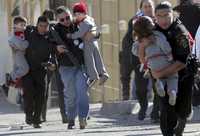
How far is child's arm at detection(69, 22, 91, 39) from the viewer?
1209cm

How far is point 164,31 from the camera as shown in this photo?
9453 millimetres

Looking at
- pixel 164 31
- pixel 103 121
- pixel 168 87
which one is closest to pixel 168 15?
pixel 164 31

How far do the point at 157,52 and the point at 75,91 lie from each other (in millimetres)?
3147

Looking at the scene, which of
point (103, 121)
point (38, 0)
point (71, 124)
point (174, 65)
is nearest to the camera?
point (174, 65)

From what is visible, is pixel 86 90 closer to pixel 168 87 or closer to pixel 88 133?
pixel 88 133

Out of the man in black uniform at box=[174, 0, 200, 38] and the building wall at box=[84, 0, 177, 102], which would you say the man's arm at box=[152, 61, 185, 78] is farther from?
the building wall at box=[84, 0, 177, 102]

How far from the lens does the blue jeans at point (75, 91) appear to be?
1213cm

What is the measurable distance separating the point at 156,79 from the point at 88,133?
2.37 meters

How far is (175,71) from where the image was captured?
30.6 feet

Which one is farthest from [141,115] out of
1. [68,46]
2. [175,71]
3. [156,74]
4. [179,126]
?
[175,71]

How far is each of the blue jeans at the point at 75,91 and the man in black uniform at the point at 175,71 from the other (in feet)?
9.21

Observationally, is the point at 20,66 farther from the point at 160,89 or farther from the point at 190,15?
the point at 160,89

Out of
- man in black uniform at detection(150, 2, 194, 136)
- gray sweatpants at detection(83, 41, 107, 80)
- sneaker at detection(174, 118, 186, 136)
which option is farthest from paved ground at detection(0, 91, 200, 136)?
man in black uniform at detection(150, 2, 194, 136)

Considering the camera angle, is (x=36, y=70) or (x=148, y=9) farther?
(x=36, y=70)
